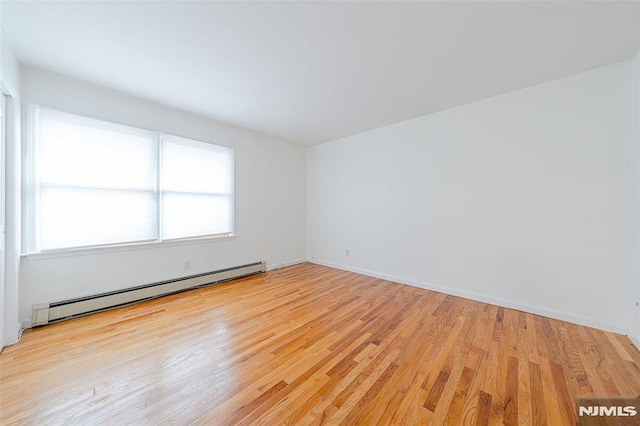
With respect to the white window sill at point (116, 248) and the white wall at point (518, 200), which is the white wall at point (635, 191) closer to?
the white wall at point (518, 200)

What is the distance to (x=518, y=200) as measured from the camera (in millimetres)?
2699

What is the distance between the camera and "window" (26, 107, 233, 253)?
2.34 m

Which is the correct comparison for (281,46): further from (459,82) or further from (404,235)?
(404,235)

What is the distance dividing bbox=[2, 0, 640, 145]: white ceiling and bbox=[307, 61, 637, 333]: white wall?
1.31ft

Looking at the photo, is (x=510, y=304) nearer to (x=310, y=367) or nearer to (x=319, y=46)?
(x=310, y=367)

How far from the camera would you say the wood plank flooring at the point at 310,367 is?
1.31 meters

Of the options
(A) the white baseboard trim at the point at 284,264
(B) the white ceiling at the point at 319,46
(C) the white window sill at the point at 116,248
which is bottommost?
(A) the white baseboard trim at the point at 284,264

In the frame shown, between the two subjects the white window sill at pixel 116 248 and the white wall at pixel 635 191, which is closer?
the white wall at pixel 635 191

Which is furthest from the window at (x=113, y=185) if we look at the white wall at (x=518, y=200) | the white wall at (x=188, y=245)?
the white wall at (x=518, y=200)

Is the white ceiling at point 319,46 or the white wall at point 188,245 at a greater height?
the white ceiling at point 319,46

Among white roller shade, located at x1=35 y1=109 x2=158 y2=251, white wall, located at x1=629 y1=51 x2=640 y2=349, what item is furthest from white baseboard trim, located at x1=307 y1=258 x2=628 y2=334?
white roller shade, located at x1=35 y1=109 x2=158 y2=251

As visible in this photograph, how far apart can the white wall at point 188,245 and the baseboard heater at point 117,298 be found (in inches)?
4.0

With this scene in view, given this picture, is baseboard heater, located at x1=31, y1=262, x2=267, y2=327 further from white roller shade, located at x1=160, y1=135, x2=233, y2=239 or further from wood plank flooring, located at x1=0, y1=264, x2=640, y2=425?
white roller shade, located at x1=160, y1=135, x2=233, y2=239

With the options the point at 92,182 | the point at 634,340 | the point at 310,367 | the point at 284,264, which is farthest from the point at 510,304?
the point at 92,182
